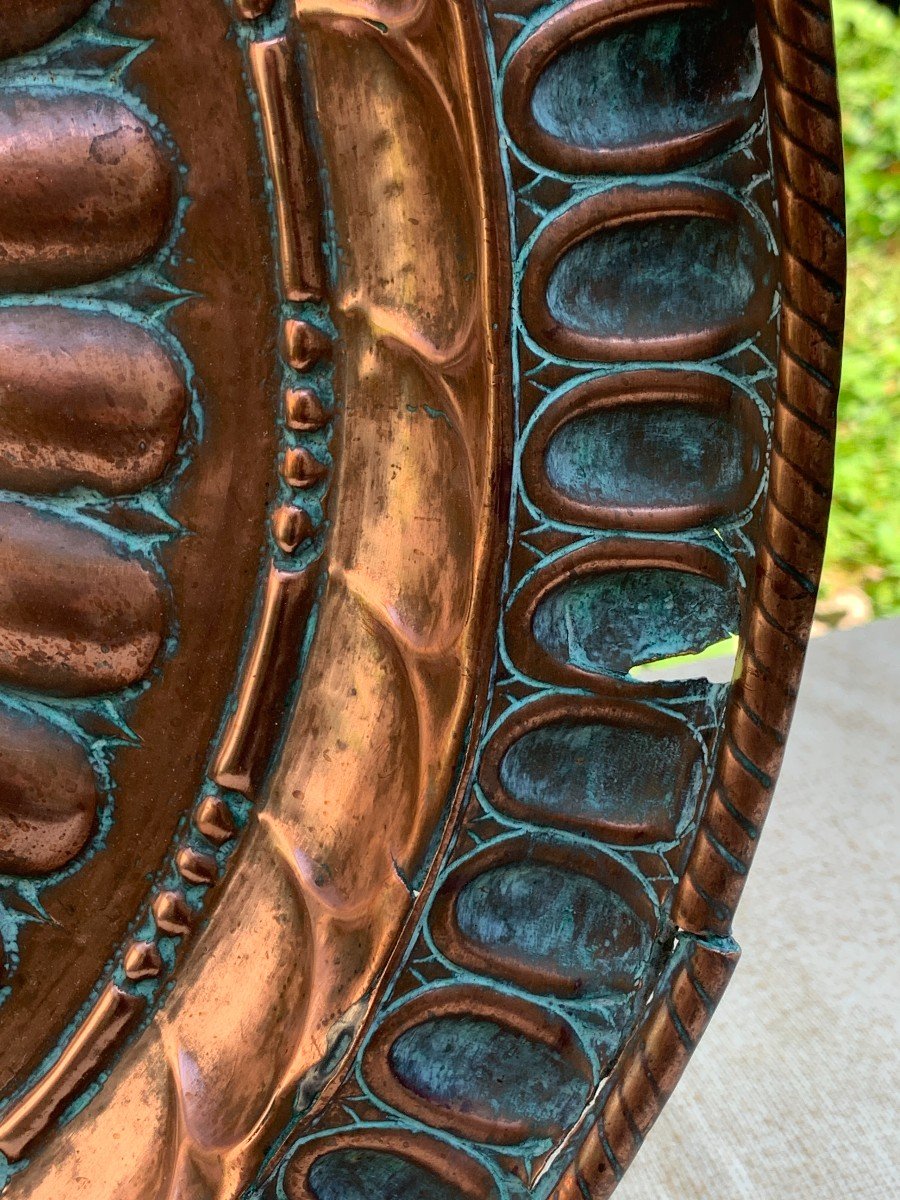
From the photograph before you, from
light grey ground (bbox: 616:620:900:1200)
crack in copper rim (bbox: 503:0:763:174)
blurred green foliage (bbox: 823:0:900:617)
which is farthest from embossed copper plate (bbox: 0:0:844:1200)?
blurred green foliage (bbox: 823:0:900:617)

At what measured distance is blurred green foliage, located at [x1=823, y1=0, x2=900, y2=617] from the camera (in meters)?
1.24

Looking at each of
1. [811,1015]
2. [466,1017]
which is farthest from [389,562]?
[811,1015]

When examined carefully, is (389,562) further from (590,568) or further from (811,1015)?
(811,1015)

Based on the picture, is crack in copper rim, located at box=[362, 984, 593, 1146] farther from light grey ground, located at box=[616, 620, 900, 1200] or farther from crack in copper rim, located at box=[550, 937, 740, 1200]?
light grey ground, located at box=[616, 620, 900, 1200]

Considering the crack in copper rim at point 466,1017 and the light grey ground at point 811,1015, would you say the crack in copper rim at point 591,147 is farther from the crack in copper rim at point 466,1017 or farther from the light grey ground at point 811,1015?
the light grey ground at point 811,1015

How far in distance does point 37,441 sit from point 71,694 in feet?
0.23

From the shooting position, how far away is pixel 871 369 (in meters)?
1.27

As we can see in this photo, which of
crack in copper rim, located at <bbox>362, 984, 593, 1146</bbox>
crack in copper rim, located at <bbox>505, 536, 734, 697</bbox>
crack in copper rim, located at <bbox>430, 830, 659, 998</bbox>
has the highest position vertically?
crack in copper rim, located at <bbox>505, 536, 734, 697</bbox>

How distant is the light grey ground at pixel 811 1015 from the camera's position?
1.73ft

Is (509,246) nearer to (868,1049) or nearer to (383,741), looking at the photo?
(383,741)

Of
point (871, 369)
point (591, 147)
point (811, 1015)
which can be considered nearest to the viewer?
point (591, 147)

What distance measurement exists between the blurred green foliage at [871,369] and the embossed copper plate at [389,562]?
0.97 meters

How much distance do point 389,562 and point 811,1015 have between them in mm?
381

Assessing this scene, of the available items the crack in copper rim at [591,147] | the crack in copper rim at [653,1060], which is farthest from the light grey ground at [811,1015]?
the crack in copper rim at [591,147]
